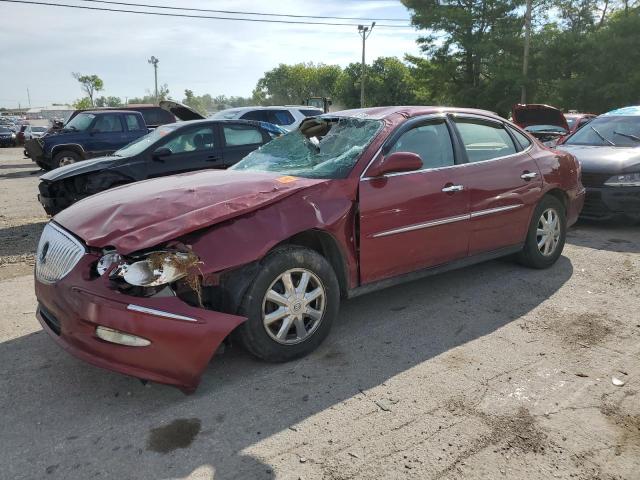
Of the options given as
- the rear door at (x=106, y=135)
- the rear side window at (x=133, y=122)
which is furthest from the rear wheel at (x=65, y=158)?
the rear side window at (x=133, y=122)

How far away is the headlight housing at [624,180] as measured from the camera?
22.9 ft

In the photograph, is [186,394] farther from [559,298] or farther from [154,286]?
[559,298]

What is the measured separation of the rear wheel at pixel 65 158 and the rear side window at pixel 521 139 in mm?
11850

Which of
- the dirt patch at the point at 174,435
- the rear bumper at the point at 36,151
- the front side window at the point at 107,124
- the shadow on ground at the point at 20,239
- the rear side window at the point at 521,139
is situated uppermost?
the front side window at the point at 107,124

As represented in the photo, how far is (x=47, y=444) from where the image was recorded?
8.81 ft

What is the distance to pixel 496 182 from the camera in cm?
471

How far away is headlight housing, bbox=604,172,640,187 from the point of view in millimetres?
6973

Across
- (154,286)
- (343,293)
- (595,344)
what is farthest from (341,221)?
(595,344)

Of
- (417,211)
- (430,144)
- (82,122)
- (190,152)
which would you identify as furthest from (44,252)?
(82,122)

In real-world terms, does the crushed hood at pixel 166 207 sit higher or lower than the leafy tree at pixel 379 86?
lower

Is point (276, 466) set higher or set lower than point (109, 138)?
lower

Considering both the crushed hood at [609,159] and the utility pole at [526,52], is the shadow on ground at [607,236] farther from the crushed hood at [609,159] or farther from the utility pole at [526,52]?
the utility pole at [526,52]

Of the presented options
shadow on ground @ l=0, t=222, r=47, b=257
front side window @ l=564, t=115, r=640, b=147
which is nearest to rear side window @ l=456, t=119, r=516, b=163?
front side window @ l=564, t=115, r=640, b=147

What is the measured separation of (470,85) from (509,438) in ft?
113
